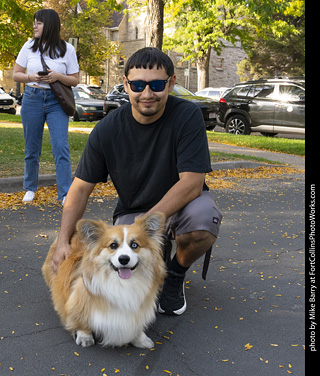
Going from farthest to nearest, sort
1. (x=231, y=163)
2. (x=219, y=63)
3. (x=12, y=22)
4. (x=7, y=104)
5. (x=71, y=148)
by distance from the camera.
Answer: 1. (x=219, y=63)
2. (x=7, y=104)
3. (x=12, y=22)
4. (x=71, y=148)
5. (x=231, y=163)

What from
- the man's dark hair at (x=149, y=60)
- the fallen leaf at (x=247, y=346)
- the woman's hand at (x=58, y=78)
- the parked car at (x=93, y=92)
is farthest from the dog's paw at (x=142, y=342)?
the parked car at (x=93, y=92)

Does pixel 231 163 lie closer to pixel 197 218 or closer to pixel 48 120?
pixel 48 120

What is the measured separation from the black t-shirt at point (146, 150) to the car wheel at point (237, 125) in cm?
1443

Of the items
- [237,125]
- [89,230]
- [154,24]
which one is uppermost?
[154,24]

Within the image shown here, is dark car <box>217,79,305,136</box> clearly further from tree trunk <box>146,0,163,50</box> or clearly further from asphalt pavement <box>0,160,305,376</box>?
asphalt pavement <box>0,160,305,376</box>

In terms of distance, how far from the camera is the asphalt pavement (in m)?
2.86

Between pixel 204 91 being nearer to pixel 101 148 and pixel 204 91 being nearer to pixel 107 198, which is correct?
pixel 107 198

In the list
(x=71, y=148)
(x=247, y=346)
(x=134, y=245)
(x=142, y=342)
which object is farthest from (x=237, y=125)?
(x=134, y=245)

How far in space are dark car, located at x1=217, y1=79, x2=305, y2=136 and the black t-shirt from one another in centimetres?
1377

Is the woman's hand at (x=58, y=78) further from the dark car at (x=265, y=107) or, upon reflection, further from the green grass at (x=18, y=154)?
the dark car at (x=265, y=107)

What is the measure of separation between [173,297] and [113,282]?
2.89ft

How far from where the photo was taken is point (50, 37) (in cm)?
616

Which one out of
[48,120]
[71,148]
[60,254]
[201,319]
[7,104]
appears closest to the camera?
[60,254]
